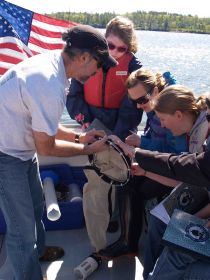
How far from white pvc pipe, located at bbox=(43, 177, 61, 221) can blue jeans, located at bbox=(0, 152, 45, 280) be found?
489mm

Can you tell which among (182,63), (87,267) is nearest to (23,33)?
(87,267)

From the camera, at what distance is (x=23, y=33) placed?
4.20 m

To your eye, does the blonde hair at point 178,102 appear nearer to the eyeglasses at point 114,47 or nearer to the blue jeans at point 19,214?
the eyeglasses at point 114,47

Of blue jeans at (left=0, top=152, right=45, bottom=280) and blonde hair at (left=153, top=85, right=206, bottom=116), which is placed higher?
blonde hair at (left=153, top=85, right=206, bottom=116)

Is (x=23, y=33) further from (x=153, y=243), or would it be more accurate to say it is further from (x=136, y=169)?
(x=153, y=243)

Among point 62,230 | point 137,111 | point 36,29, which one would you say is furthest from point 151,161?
point 36,29

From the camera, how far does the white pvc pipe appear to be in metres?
2.76

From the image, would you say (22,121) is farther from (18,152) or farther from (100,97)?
(100,97)

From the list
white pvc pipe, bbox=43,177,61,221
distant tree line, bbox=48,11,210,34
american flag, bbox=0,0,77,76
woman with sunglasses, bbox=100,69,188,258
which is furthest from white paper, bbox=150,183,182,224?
distant tree line, bbox=48,11,210,34

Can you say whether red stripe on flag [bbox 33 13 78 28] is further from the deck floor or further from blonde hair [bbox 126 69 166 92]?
the deck floor

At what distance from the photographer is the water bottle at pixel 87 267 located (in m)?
2.62

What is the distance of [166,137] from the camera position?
8.41 feet

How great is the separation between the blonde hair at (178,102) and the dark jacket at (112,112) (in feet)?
1.60

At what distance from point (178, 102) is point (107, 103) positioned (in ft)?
2.41
